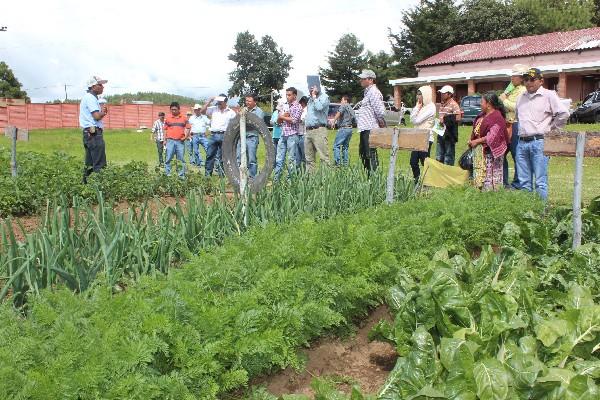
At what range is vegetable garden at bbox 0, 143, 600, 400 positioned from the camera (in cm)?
224

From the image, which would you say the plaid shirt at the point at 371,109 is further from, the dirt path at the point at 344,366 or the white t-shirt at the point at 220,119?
the dirt path at the point at 344,366

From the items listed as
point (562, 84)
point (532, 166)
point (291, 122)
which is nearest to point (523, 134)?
point (532, 166)

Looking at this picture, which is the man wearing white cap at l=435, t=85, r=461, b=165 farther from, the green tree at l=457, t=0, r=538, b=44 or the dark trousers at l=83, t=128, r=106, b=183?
the green tree at l=457, t=0, r=538, b=44

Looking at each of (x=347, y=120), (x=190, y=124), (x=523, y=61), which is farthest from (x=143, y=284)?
(x=523, y=61)

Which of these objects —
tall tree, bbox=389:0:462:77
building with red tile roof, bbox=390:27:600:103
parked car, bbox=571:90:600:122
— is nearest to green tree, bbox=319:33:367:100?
tall tree, bbox=389:0:462:77

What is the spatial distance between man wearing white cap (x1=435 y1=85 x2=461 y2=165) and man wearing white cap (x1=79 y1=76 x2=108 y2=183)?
14.9 ft

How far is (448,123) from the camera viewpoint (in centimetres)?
850

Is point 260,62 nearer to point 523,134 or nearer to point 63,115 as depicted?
point 63,115

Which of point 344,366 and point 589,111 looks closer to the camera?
point 344,366

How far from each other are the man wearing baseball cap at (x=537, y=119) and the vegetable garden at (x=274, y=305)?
85.7 inches

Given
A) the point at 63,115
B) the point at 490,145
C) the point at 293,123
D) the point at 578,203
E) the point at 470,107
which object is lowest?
the point at 578,203

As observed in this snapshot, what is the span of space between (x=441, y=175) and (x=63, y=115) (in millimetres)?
39277

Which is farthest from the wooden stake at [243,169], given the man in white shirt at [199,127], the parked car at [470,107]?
the parked car at [470,107]

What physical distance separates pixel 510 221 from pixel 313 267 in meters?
2.23
